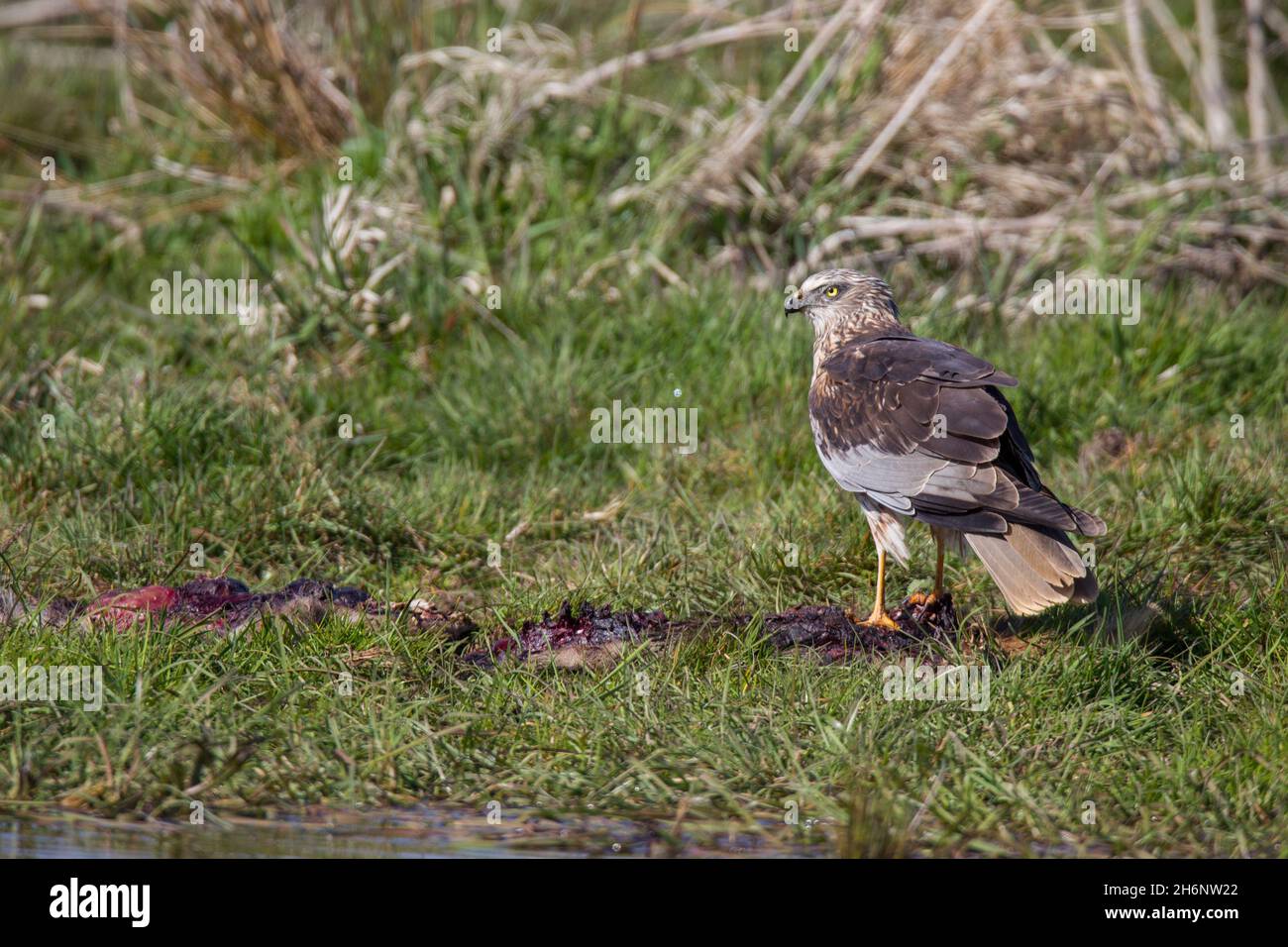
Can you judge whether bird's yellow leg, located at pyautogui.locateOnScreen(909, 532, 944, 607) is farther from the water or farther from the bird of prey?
the water

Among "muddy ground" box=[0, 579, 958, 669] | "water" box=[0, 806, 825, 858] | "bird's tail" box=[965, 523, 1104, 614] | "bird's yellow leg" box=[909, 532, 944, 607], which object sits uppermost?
"bird's tail" box=[965, 523, 1104, 614]

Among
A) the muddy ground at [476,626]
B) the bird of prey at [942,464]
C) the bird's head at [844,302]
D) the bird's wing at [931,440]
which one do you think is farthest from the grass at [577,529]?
the bird's head at [844,302]

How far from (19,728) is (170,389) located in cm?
271

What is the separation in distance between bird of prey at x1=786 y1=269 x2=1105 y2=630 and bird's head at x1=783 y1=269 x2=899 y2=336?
0.17 metres

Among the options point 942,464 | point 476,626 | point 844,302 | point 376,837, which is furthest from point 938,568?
point 376,837

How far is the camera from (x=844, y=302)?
6.04 metres

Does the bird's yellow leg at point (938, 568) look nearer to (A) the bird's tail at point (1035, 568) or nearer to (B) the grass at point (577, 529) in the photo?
(B) the grass at point (577, 529)

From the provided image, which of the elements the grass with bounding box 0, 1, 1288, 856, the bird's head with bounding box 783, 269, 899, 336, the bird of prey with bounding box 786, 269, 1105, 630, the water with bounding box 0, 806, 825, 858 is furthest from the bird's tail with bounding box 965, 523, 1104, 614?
the bird's head with bounding box 783, 269, 899, 336

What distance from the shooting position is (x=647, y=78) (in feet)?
31.8

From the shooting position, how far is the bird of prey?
473 centimetres

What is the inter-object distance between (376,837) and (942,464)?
223cm

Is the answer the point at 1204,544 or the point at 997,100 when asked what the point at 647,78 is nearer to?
the point at 997,100

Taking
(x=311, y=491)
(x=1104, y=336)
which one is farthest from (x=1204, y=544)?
(x=311, y=491)
